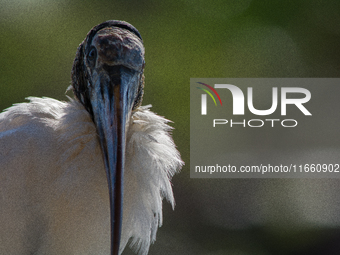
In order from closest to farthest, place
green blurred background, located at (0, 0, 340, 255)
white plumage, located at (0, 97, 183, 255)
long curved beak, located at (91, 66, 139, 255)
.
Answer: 1. long curved beak, located at (91, 66, 139, 255)
2. white plumage, located at (0, 97, 183, 255)
3. green blurred background, located at (0, 0, 340, 255)

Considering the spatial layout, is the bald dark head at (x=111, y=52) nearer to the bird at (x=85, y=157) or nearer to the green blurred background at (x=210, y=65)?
the bird at (x=85, y=157)

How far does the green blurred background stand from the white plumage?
1491 millimetres

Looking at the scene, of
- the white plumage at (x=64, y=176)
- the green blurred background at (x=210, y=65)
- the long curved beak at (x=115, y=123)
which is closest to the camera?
the long curved beak at (x=115, y=123)

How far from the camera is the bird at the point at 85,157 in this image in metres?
0.91

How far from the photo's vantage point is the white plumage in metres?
0.97

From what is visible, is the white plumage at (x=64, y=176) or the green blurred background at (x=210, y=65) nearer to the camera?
the white plumage at (x=64, y=176)

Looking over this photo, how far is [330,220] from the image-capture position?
9.56 ft

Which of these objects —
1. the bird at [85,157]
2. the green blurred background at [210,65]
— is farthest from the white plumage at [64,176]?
the green blurred background at [210,65]

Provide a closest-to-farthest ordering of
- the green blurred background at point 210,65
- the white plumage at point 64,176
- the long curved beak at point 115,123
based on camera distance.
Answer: the long curved beak at point 115,123
the white plumage at point 64,176
the green blurred background at point 210,65

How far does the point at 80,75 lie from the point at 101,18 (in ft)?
5.71

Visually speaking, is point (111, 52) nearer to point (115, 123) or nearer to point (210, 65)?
point (115, 123)

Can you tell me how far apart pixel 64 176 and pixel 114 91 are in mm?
261

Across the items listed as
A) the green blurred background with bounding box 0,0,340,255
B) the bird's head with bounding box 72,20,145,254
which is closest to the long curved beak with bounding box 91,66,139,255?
the bird's head with bounding box 72,20,145,254

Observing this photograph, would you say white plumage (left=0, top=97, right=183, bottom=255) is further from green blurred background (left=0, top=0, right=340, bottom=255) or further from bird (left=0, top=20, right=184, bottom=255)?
green blurred background (left=0, top=0, right=340, bottom=255)
